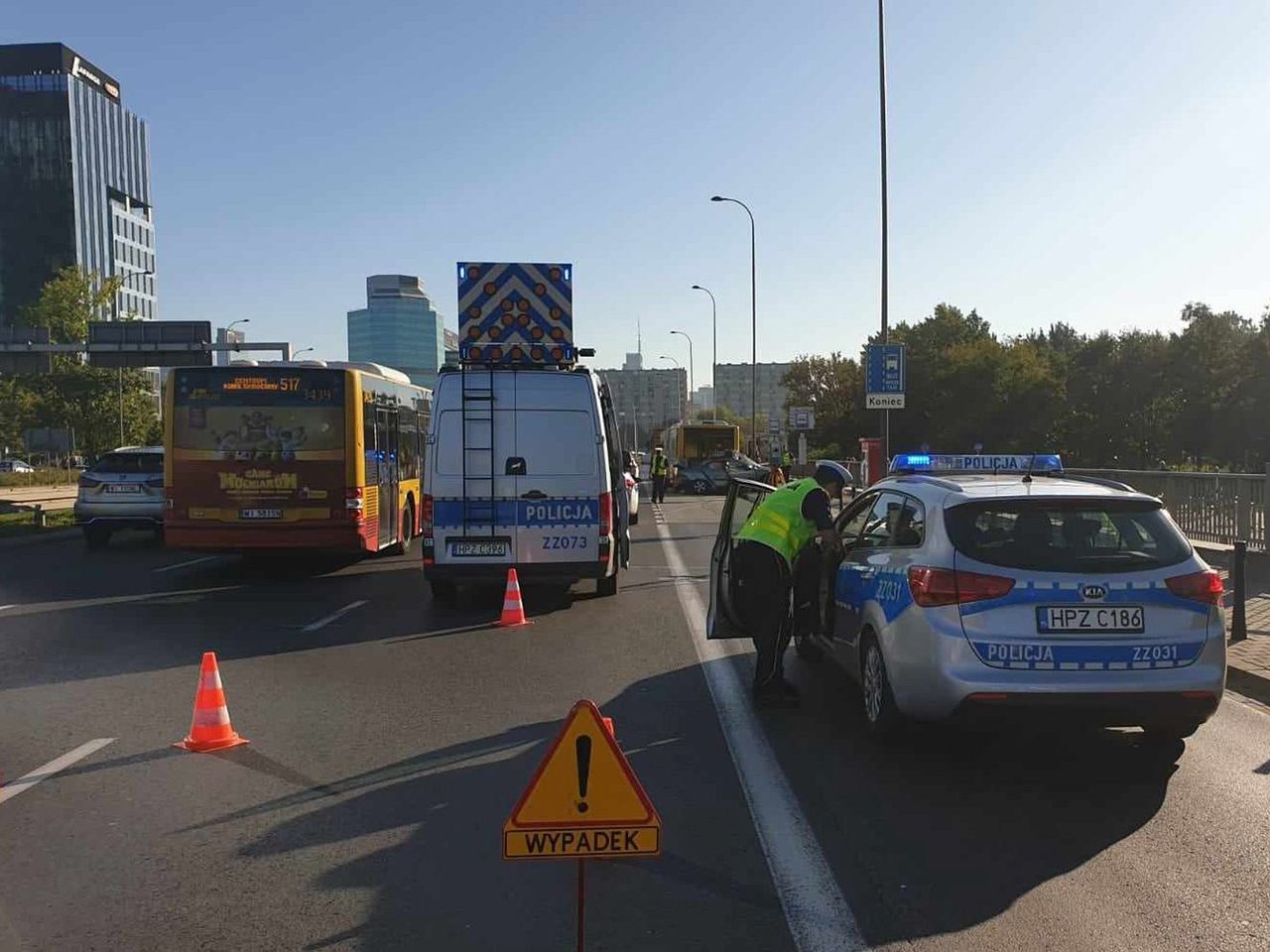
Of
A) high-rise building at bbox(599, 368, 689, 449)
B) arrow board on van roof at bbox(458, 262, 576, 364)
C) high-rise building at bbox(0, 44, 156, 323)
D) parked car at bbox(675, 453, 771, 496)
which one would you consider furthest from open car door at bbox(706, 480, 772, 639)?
high-rise building at bbox(599, 368, 689, 449)

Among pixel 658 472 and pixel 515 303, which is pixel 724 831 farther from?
pixel 658 472

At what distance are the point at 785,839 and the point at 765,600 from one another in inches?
98.2

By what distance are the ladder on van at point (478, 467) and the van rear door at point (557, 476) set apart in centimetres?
28

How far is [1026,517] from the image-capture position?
228 inches

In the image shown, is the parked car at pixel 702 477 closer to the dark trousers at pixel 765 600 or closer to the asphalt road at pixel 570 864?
the asphalt road at pixel 570 864

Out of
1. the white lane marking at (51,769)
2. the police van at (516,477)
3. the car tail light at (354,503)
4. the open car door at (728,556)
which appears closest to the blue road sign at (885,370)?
the police van at (516,477)

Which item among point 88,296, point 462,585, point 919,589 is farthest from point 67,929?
point 88,296

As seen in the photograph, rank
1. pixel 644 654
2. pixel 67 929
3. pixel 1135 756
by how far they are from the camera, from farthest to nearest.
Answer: pixel 644 654 → pixel 1135 756 → pixel 67 929

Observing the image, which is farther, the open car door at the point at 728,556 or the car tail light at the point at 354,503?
the car tail light at the point at 354,503

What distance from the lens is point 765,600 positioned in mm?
7141

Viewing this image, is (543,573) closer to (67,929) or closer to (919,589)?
(919,589)

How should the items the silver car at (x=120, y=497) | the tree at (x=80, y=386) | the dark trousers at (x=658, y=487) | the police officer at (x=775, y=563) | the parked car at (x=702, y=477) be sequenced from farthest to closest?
the parked car at (x=702, y=477), the tree at (x=80, y=386), the dark trousers at (x=658, y=487), the silver car at (x=120, y=497), the police officer at (x=775, y=563)

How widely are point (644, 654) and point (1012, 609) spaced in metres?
4.24

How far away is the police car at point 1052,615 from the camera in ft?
18.0
